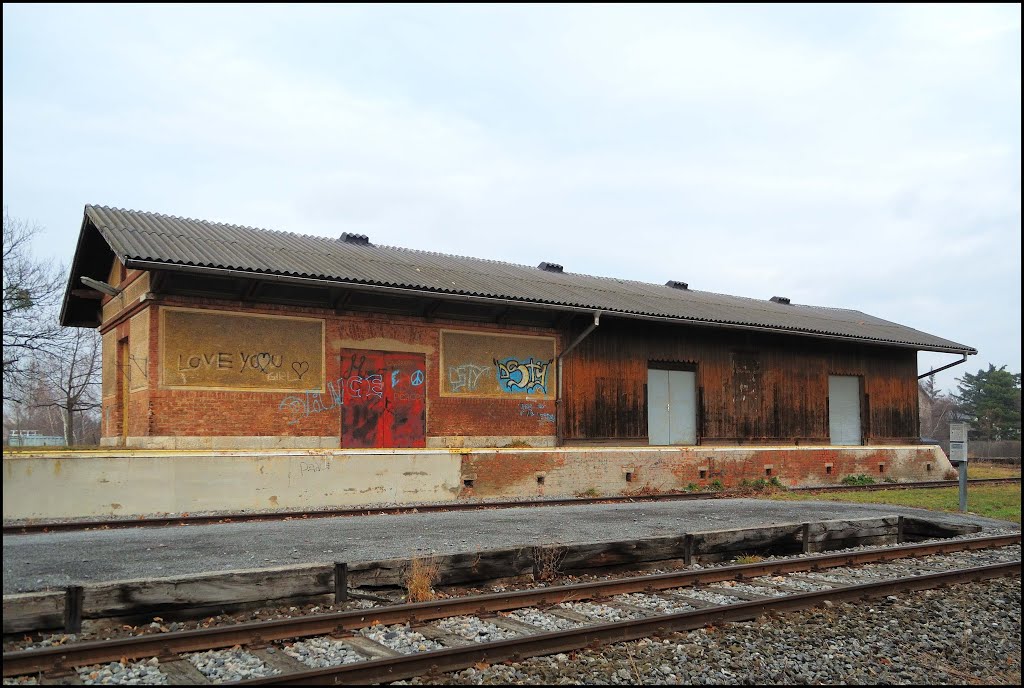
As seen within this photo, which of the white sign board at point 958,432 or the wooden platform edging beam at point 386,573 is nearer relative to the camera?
the wooden platform edging beam at point 386,573

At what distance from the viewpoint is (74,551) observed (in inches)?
324

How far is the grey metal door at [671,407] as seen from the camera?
65.1 feet

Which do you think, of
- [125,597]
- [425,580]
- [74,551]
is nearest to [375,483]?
[74,551]

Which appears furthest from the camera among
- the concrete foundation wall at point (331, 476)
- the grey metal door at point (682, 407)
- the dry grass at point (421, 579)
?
the grey metal door at point (682, 407)

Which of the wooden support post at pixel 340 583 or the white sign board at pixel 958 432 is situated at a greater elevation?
the white sign board at pixel 958 432

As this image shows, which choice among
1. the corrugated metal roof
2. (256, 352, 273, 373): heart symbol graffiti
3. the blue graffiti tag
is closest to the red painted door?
(256, 352, 273, 373): heart symbol graffiti

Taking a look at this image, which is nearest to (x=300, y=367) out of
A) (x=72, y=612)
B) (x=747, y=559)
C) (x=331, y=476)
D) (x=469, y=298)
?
(x=331, y=476)

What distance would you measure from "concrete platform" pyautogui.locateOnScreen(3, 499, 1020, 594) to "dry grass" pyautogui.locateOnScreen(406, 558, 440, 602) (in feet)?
1.70

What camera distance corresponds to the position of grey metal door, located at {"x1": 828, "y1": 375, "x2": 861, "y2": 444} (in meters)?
23.4

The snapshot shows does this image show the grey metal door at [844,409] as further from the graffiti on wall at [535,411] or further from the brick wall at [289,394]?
the brick wall at [289,394]

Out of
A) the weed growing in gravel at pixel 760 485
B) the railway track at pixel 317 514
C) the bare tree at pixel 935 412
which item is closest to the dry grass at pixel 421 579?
the railway track at pixel 317 514

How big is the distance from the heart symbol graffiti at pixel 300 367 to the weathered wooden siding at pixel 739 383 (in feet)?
19.7

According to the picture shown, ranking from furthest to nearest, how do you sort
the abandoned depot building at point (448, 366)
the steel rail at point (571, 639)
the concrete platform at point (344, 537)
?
the abandoned depot building at point (448, 366) < the concrete platform at point (344, 537) < the steel rail at point (571, 639)

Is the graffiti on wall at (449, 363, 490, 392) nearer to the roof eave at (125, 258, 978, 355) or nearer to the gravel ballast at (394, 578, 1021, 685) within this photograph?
the roof eave at (125, 258, 978, 355)
